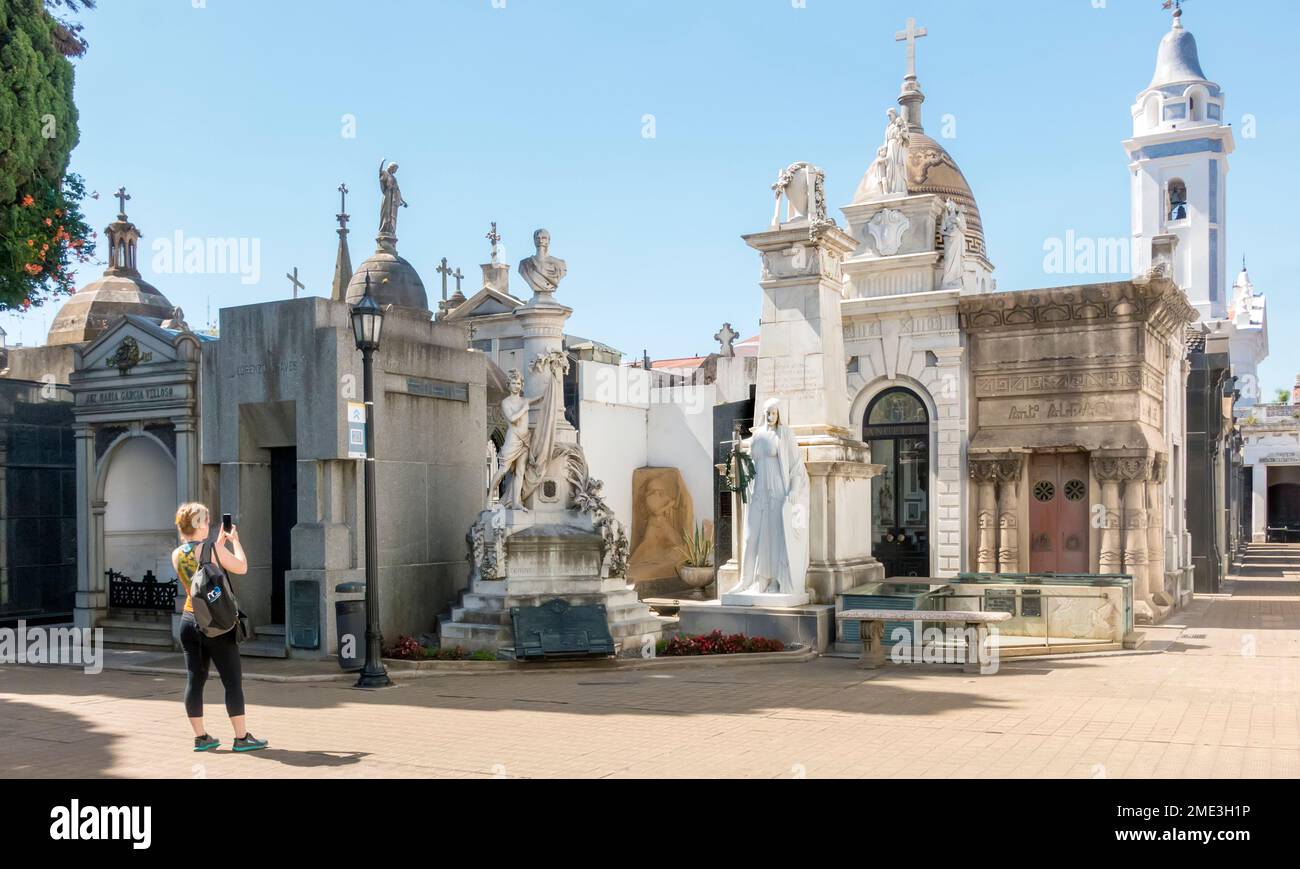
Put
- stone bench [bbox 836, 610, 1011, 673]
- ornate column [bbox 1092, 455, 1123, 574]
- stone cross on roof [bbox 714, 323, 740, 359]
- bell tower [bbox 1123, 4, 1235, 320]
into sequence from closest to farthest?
stone bench [bbox 836, 610, 1011, 673], ornate column [bbox 1092, 455, 1123, 574], stone cross on roof [bbox 714, 323, 740, 359], bell tower [bbox 1123, 4, 1235, 320]

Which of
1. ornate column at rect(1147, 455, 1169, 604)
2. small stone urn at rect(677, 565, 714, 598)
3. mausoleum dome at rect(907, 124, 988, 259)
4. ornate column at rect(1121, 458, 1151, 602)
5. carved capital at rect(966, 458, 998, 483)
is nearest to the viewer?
ornate column at rect(1121, 458, 1151, 602)

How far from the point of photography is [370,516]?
12.0 m

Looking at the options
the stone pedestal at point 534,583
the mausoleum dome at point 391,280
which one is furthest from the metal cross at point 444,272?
the stone pedestal at point 534,583

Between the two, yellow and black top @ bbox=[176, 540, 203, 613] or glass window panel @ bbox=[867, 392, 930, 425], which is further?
glass window panel @ bbox=[867, 392, 930, 425]

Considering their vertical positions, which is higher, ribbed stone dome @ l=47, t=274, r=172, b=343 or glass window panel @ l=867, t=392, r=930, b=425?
ribbed stone dome @ l=47, t=274, r=172, b=343

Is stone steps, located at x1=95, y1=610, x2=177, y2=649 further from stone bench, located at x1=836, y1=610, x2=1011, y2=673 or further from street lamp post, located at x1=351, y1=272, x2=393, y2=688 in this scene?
stone bench, located at x1=836, y1=610, x2=1011, y2=673

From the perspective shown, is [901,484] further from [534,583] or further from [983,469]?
[534,583]

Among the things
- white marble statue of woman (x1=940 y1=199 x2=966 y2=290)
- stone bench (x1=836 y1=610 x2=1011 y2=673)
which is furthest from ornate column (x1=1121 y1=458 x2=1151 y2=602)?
stone bench (x1=836 y1=610 x2=1011 y2=673)

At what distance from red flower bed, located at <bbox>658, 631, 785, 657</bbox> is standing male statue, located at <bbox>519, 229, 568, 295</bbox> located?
469 centimetres

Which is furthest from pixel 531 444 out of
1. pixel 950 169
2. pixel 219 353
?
pixel 950 169

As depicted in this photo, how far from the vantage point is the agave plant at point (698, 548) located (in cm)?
2352

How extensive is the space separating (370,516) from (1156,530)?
1348cm

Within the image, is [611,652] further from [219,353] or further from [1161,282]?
[1161,282]

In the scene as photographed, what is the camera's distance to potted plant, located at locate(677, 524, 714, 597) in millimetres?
23031
